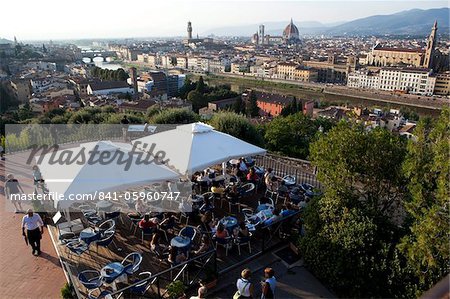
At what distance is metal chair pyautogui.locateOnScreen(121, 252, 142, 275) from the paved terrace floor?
102 centimetres

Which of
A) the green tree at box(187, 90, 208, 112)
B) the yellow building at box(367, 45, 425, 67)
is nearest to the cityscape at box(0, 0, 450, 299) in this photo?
the green tree at box(187, 90, 208, 112)

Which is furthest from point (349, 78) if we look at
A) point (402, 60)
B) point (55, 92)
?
point (55, 92)

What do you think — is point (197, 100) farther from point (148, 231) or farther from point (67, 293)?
point (67, 293)

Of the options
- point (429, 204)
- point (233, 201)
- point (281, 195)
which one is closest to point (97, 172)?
point (233, 201)

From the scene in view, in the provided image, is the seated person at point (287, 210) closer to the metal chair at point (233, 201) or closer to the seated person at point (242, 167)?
the metal chair at point (233, 201)

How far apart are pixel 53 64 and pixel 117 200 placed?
117 m

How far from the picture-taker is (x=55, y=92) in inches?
2169

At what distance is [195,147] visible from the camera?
22.2 ft

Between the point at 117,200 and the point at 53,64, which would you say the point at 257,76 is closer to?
the point at 53,64

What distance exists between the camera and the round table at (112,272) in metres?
4.59

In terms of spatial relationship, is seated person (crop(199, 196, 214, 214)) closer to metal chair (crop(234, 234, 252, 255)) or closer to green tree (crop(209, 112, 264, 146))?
metal chair (crop(234, 234, 252, 255))

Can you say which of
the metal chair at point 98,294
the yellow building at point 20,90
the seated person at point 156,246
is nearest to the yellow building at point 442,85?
the seated person at point 156,246

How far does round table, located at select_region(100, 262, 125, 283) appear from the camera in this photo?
15.0 ft

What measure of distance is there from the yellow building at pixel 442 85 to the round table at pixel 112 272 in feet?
252
